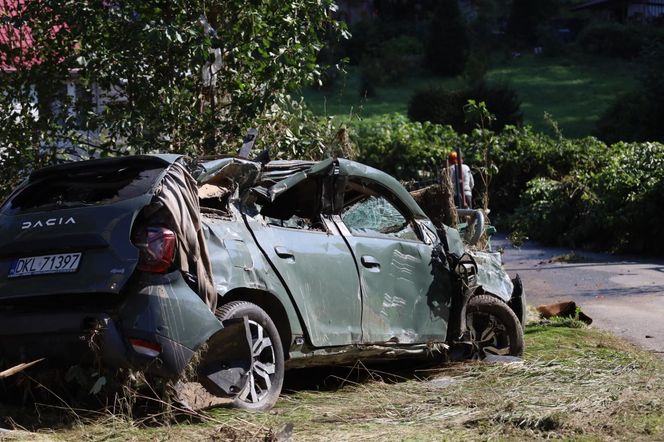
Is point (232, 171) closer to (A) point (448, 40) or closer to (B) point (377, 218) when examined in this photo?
(B) point (377, 218)

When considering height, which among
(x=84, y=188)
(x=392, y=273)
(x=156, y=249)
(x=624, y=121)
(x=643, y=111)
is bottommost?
(x=392, y=273)

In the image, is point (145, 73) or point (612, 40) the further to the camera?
point (612, 40)

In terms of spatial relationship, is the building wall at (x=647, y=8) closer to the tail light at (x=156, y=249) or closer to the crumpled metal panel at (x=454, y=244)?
the crumpled metal panel at (x=454, y=244)

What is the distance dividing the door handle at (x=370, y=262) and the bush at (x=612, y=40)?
2038 inches

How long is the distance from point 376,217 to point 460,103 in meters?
31.6

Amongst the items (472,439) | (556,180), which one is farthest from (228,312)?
(556,180)

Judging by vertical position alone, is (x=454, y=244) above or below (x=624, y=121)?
below

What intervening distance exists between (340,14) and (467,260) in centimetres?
5545

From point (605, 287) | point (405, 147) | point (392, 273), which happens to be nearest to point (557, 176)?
point (405, 147)

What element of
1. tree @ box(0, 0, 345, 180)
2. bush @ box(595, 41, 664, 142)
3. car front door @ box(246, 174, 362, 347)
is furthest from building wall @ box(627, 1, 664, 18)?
car front door @ box(246, 174, 362, 347)

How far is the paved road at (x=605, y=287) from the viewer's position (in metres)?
11.8

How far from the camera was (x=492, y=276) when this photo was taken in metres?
9.29

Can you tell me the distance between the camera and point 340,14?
206 ft

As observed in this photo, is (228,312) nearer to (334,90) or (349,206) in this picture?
(349,206)
